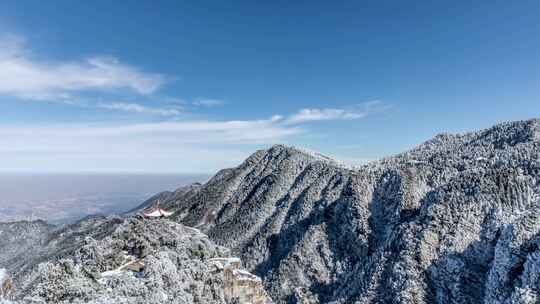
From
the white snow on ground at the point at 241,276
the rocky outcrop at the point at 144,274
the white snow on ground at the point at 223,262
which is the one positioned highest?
the rocky outcrop at the point at 144,274

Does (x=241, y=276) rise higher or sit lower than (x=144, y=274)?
lower

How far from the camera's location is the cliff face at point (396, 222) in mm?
83562

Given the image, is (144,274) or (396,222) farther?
(396,222)

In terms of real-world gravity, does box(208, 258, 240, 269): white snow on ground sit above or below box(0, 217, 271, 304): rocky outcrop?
below

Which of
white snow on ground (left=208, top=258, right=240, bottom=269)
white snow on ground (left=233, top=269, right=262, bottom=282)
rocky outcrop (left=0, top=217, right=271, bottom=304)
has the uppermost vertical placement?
rocky outcrop (left=0, top=217, right=271, bottom=304)

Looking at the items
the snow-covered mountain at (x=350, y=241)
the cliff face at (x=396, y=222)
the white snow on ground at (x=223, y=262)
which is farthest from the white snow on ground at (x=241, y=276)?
the cliff face at (x=396, y=222)

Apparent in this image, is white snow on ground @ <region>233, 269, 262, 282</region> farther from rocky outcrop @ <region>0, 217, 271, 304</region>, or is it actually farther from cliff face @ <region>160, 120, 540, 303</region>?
cliff face @ <region>160, 120, 540, 303</region>

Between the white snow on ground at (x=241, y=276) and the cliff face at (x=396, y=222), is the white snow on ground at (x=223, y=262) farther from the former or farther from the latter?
the cliff face at (x=396, y=222)

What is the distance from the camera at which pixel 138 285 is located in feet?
154

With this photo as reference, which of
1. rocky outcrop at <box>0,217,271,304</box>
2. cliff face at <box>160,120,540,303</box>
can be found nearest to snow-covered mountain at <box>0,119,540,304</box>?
rocky outcrop at <box>0,217,271,304</box>

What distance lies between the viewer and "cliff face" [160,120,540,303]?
8356 cm

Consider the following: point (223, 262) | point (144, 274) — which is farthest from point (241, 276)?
point (144, 274)

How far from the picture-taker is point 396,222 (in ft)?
381

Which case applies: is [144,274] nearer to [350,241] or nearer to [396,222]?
[396,222]
